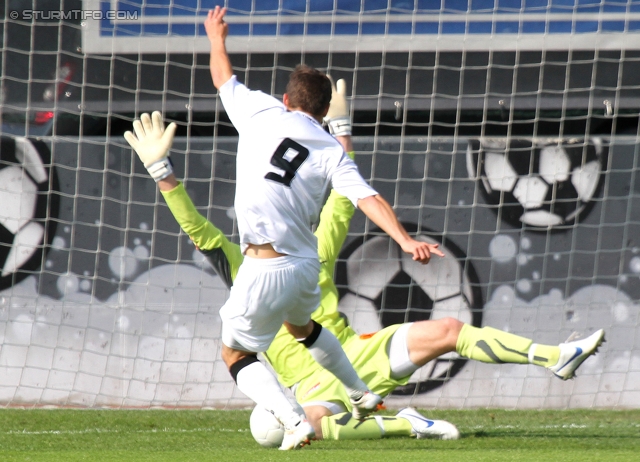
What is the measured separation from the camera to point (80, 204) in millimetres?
6414

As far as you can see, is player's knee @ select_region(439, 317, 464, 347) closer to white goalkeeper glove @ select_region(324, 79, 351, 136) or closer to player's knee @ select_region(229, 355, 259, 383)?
player's knee @ select_region(229, 355, 259, 383)

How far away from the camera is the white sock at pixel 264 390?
346cm

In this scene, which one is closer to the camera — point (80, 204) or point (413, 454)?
point (413, 454)

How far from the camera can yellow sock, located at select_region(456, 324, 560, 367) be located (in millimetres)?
3779

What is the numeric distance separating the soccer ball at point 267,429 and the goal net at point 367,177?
2.54 meters

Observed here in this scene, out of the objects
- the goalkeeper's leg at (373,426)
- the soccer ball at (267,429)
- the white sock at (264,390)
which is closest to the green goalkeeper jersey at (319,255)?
the goalkeeper's leg at (373,426)

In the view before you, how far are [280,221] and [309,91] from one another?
0.61m

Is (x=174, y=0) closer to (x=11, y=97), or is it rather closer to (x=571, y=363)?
(x=11, y=97)

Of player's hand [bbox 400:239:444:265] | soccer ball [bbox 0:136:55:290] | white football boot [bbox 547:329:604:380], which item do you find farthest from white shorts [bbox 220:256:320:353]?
soccer ball [bbox 0:136:55:290]

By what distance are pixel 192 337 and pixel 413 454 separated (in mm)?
3235

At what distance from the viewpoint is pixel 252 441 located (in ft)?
14.0

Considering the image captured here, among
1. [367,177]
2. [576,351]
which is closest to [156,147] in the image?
[576,351]

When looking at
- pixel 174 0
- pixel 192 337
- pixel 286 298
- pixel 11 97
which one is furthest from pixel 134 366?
pixel 286 298

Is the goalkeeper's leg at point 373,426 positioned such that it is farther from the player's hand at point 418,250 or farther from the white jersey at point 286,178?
the player's hand at point 418,250
